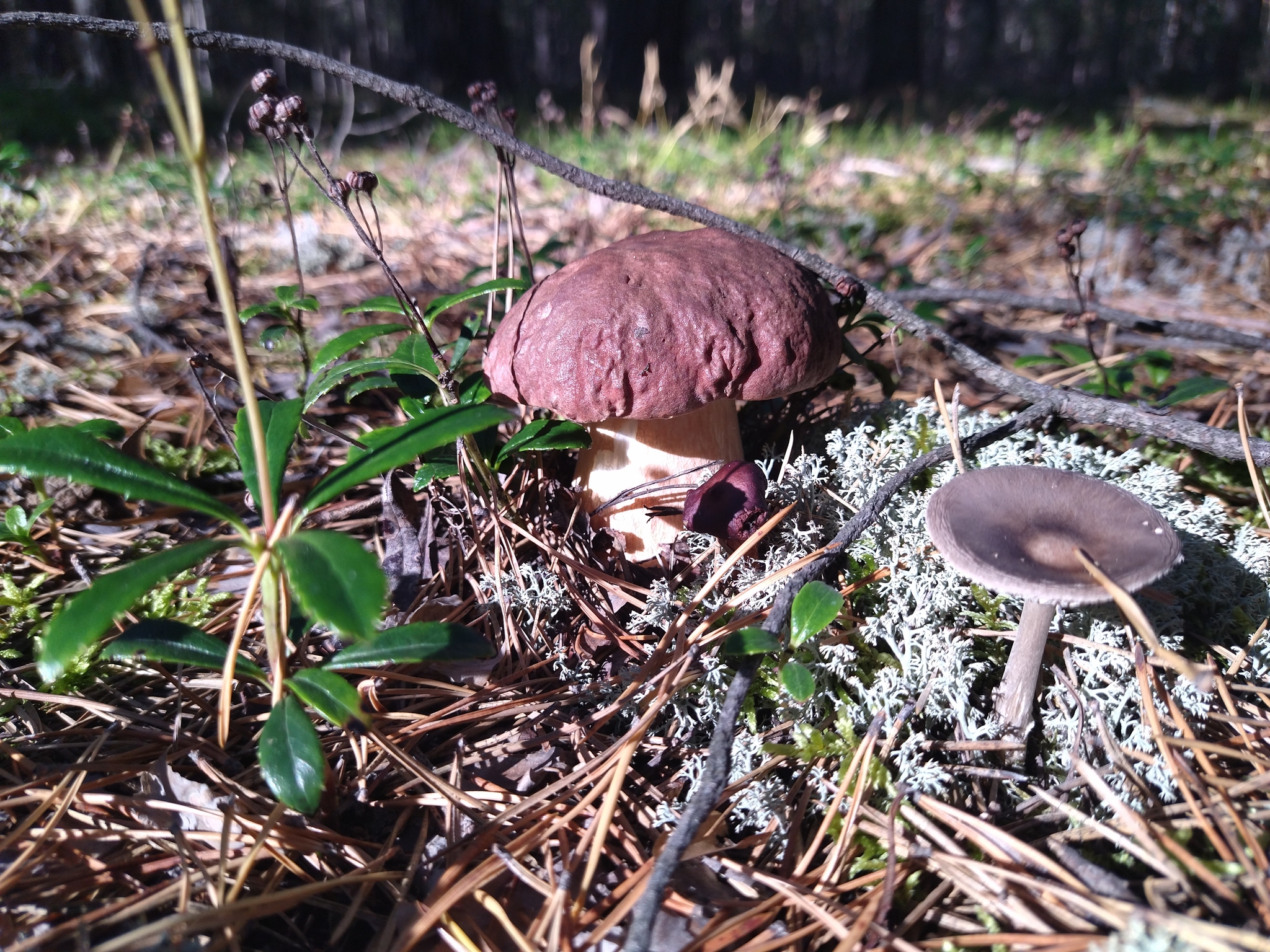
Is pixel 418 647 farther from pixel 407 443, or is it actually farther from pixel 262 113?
pixel 262 113

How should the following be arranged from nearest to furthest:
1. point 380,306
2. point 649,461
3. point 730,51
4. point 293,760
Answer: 1. point 293,760
2. point 649,461
3. point 380,306
4. point 730,51

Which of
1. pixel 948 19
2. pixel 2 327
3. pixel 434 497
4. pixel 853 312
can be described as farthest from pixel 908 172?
pixel 948 19

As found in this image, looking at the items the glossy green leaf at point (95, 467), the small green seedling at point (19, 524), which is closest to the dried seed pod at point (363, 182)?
the glossy green leaf at point (95, 467)

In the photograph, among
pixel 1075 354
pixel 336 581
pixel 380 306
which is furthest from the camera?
pixel 1075 354

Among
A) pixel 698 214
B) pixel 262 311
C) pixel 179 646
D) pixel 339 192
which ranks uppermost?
pixel 339 192

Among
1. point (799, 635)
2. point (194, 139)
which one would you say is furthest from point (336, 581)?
point (799, 635)

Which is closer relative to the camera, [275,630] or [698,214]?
[275,630]

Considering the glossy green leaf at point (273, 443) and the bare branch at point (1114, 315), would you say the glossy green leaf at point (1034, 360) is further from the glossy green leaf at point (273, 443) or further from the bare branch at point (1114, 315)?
the glossy green leaf at point (273, 443)
